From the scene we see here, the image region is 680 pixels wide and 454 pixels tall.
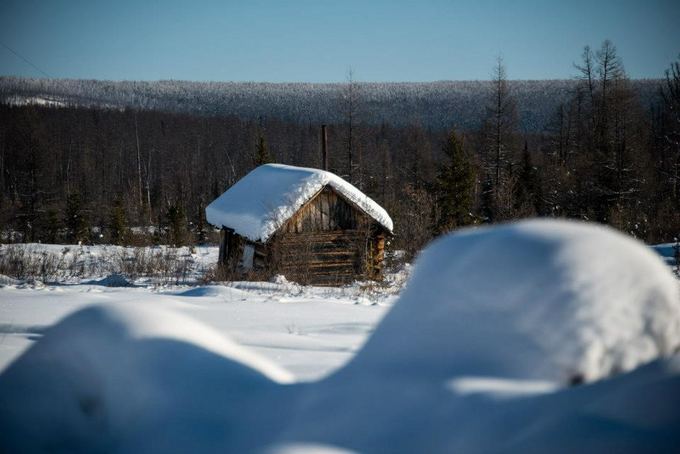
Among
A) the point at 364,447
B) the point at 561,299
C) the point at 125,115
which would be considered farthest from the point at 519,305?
the point at 125,115

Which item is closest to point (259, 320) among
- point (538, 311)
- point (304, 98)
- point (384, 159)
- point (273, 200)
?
point (538, 311)

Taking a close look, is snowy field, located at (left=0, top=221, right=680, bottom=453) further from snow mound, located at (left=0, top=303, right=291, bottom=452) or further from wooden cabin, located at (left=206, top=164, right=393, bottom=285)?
wooden cabin, located at (left=206, top=164, right=393, bottom=285)

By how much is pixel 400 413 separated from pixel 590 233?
1.05 meters

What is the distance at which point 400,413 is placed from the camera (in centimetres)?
191

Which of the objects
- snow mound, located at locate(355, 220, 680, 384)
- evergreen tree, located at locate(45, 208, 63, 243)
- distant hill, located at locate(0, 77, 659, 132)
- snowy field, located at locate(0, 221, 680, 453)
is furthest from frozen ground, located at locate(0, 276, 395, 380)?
distant hill, located at locate(0, 77, 659, 132)

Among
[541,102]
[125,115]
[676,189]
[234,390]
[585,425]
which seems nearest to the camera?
[585,425]

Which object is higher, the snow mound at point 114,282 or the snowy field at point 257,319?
the snowy field at point 257,319

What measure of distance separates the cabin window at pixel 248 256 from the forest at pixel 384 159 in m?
7.86

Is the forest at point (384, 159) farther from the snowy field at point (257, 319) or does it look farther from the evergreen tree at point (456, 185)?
the snowy field at point (257, 319)

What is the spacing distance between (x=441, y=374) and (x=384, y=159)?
65623mm

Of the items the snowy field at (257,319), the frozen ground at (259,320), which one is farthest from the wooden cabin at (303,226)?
the frozen ground at (259,320)

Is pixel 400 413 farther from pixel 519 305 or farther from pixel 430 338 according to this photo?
pixel 519 305

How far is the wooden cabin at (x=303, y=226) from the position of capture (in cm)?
1595

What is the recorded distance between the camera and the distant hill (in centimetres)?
12688
